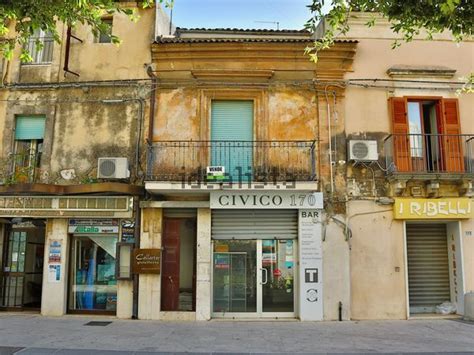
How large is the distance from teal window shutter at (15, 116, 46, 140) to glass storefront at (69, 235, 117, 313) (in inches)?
117

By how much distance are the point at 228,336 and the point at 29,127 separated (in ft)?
25.3

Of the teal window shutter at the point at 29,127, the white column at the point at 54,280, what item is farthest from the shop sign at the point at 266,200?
the teal window shutter at the point at 29,127

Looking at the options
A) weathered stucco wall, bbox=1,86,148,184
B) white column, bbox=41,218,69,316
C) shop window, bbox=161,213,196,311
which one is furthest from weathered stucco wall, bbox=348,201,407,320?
white column, bbox=41,218,69,316

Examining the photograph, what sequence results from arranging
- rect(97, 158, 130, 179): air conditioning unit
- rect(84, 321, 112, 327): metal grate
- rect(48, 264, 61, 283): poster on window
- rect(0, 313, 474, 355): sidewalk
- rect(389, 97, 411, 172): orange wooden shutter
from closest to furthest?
rect(0, 313, 474, 355): sidewalk
rect(84, 321, 112, 327): metal grate
rect(97, 158, 130, 179): air conditioning unit
rect(48, 264, 61, 283): poster on window
rect(389, 97, 411, 172): orange wooden shutter

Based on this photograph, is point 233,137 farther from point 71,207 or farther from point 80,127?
point 71,207

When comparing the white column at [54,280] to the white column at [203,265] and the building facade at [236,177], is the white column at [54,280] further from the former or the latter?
the white column at [203,265]

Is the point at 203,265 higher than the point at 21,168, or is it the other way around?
the point at 21,168

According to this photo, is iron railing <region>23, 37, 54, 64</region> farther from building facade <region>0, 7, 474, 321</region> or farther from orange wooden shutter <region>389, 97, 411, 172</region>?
orange wooden shutter <region>389, 97, 411, 172</region>

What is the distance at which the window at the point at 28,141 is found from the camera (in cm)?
1188

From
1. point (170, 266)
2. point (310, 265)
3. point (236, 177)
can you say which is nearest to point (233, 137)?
point (236, 177)

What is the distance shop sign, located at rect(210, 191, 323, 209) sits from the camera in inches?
438

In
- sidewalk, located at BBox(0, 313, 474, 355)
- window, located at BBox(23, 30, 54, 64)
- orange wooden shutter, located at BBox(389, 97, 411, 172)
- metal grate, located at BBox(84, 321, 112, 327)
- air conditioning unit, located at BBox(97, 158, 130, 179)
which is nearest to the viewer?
sidewalk, located at BBox(0, 313, 474, 355)

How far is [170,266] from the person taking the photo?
1130cm

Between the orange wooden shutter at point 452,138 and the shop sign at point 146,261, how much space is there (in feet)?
25.0
